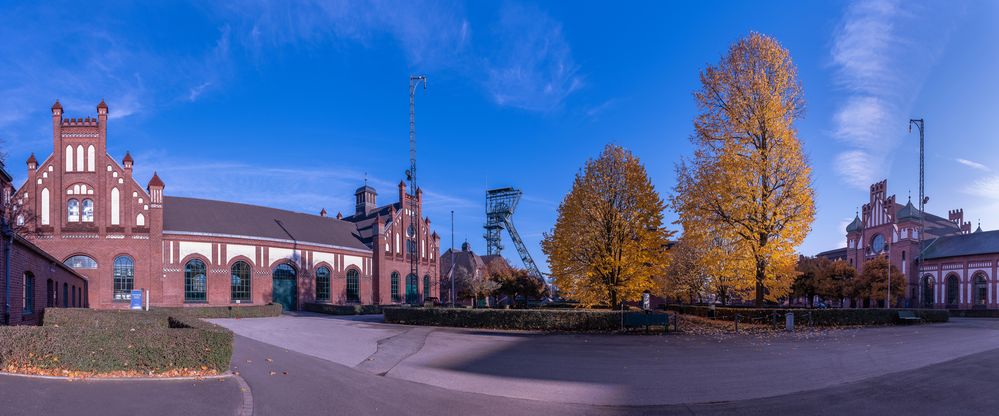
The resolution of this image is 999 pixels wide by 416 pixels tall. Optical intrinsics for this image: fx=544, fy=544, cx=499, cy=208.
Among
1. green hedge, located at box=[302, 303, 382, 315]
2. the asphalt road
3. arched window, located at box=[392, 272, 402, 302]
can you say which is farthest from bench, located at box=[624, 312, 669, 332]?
arched window, located at box=[392, 272, 402, 302]

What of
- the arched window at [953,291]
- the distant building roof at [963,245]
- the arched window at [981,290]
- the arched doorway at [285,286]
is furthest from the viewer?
the arched window at [953,291]

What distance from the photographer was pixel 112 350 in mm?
11008

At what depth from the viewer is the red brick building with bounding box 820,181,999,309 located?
5725 centimetres

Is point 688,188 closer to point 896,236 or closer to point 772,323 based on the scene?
point 772,323

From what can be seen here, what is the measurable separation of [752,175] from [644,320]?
9.24 meters

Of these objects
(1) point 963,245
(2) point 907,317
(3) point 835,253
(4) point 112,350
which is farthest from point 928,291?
(4) point 112,350

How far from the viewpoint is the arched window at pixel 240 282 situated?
48281 mm

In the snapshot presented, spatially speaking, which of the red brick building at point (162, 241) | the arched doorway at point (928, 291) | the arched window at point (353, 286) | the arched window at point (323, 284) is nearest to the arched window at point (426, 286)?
the red brick building at point (162, 241)

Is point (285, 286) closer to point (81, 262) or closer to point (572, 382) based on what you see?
point (81, 262)

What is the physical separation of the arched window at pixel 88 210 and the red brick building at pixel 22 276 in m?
13.0

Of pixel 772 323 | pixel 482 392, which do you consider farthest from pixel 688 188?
pixel 482 392

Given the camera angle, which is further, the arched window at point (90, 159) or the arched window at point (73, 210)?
the arched window at point (90, 159)

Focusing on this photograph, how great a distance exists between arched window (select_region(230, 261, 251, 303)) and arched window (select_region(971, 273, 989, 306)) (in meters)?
72.9

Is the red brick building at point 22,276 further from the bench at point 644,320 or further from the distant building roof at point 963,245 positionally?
the distant building roof at point 963,245
